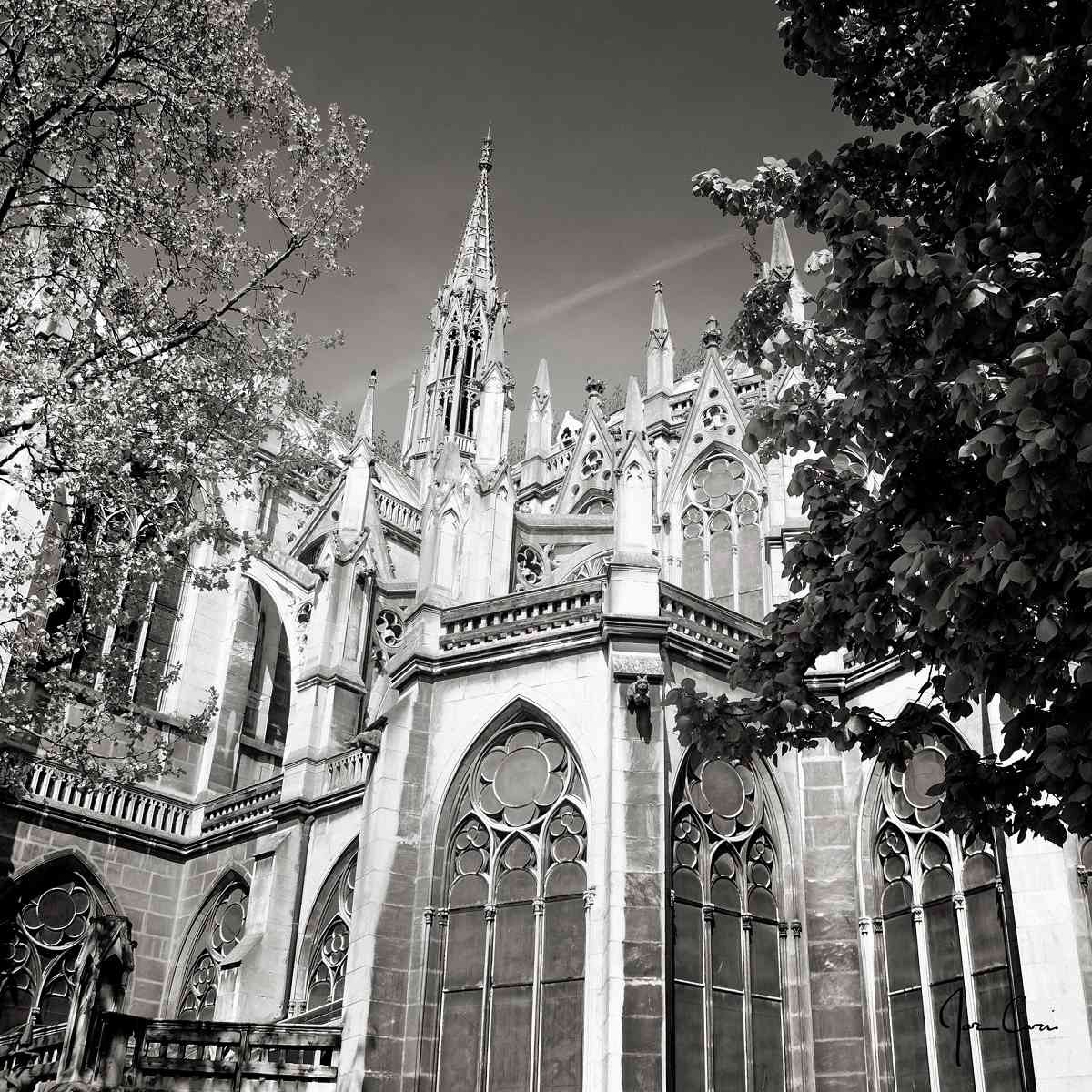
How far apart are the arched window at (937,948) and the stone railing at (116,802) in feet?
44.1

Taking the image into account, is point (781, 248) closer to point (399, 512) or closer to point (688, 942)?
point (399, 512)

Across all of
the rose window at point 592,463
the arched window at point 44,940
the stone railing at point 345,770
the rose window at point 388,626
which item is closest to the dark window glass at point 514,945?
the stone railing at point 345,770

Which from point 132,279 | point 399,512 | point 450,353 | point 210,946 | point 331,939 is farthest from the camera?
point 450,353

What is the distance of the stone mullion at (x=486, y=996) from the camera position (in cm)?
1494

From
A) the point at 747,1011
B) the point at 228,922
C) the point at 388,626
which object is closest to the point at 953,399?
the point at 747,1011

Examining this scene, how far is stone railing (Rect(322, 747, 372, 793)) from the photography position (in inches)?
813

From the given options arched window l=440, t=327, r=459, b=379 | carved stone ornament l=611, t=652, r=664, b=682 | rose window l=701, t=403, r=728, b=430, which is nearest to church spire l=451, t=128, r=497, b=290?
arched window l=440, t=327, r=459, b=379

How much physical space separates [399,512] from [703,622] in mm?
16723

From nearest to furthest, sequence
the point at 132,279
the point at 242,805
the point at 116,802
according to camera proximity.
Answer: the point at 132,279 < the point at 242,805 < the point at 116,802

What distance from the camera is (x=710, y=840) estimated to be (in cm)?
1622

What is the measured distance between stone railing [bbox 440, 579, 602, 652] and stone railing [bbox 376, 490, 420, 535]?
14443 millimetres

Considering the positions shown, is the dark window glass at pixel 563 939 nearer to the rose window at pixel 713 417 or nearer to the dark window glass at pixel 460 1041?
the dark window glass at pixel 460 1041

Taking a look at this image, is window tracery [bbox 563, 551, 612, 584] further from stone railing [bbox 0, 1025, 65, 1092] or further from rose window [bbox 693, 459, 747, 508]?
stone railing [bbox 0, 1025, 65, 1092]

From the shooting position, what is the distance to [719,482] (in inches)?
963
